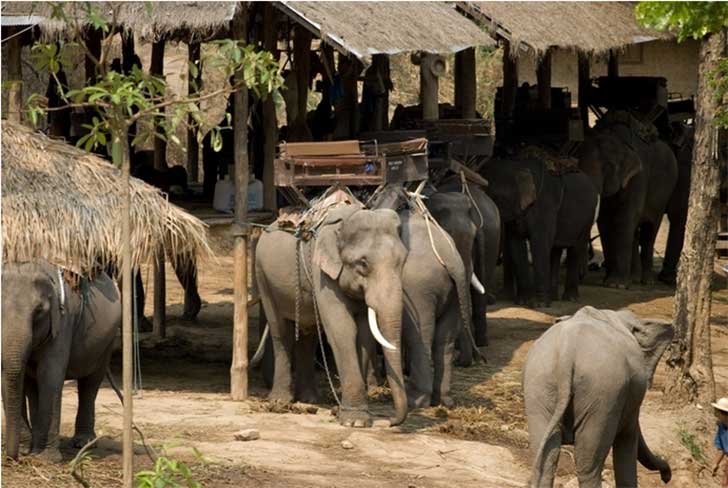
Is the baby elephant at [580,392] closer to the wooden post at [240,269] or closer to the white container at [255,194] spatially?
the wooden post at [240,269]

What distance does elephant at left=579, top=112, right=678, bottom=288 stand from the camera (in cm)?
2148

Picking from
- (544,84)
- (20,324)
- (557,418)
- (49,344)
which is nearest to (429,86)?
(544,84)

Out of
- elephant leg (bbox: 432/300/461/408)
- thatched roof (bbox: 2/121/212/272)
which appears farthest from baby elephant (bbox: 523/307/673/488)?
elephant leg (bbox: 432/300/461/408)

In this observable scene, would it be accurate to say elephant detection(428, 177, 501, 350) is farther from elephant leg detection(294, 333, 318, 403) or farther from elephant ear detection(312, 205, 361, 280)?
elephant ear detection(312, 205, 361, 280)

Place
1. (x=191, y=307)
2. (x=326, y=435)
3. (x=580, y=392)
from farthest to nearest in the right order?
(x=191, y=307)
(x=326, y=435)
(x=580, y=392)

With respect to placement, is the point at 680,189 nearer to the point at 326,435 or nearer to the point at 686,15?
the point at 326,435

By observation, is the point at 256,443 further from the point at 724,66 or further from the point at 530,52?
the point at 530,52

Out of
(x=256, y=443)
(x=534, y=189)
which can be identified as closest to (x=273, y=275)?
(x=256, y=443)

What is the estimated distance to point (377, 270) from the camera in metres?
12.8

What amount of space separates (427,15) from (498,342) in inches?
130

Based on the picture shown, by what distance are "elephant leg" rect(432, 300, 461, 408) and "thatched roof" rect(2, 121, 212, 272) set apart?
217 centimetres

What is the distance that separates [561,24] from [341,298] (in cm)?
719

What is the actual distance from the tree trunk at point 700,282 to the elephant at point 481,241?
2336 mm

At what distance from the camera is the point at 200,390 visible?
47.8 feet
